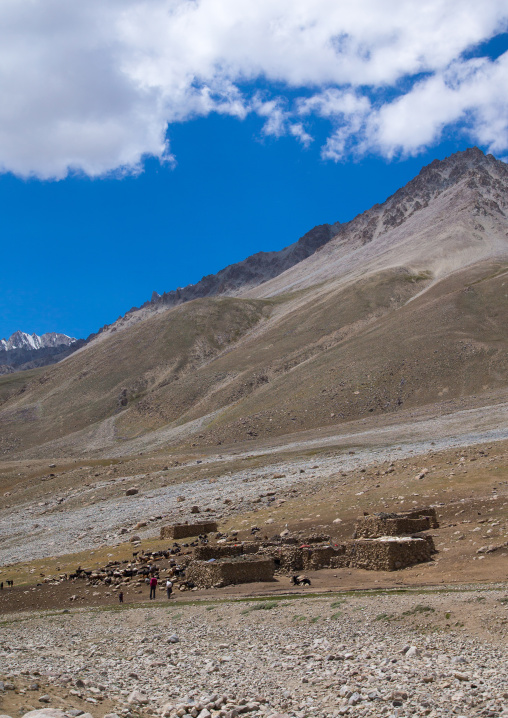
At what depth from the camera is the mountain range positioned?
80.6 m

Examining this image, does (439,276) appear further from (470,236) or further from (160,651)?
(160,651)

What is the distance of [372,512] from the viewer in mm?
29344

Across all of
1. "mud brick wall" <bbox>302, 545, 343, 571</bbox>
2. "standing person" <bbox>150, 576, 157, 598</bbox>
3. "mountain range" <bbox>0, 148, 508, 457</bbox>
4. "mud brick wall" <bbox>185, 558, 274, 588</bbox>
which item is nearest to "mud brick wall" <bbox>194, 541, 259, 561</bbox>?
"mud brick wall" <bbox>185, 558, 274, 588</bbox>

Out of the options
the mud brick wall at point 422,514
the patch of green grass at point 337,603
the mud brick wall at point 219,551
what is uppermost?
the mud brick wall at point 219,551

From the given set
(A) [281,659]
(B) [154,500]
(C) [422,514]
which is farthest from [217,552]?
(B) [154,500]

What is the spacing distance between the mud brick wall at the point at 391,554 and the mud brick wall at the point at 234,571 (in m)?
2.97

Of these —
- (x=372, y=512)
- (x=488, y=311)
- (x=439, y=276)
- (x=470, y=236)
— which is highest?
(x=470, y=236)

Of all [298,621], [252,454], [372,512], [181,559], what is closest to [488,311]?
[252,454]

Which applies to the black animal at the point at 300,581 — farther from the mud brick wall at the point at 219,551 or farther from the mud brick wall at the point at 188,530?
the mud brick wall at the point at 188,530

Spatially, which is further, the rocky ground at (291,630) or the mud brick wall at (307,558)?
the mud brick wall at (307,558)

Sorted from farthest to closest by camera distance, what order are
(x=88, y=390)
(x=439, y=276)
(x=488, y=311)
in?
(x=439, y=276) < (x=88, y=390) < (x=488, y=311)

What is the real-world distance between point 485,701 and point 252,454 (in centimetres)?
5026

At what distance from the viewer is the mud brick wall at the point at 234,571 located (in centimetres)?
1989

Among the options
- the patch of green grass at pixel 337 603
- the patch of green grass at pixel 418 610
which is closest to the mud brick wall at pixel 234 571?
the patch of green grass at pixel 337 603
